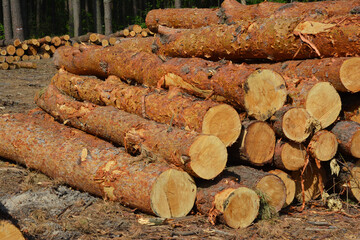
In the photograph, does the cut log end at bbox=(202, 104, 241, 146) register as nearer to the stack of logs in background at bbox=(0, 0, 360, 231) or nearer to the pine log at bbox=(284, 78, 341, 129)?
the stack of logs in background at bbox=(0, 0, 360, 231)

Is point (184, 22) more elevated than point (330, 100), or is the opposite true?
point (184, 22)

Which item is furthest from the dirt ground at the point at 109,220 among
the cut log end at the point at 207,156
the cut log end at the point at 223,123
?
the cut log end at the point at 223,123

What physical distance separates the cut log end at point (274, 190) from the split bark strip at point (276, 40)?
5.65ft

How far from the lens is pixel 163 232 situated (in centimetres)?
394

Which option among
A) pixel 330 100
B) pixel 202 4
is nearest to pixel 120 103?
pixel 330 100

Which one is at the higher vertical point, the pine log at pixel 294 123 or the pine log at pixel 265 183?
the pine log at pixel 294 123

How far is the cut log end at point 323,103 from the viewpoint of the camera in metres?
4.59

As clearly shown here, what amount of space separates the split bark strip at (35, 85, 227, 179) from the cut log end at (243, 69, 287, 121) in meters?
0.67

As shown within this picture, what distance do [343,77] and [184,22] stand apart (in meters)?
3.66

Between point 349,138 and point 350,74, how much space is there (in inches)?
28.7

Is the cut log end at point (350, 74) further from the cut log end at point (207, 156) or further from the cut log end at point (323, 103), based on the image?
the cut log end at point (207, 156)

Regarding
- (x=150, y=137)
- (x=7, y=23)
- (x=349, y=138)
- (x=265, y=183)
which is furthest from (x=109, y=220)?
(x=7, y=23)

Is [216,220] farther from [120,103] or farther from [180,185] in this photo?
[120,103]

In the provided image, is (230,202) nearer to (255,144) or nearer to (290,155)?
(255,144)
